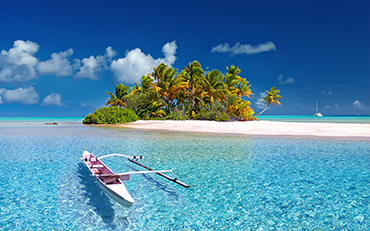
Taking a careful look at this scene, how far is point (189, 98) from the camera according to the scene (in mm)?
44438

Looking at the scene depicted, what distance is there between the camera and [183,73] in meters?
41.7

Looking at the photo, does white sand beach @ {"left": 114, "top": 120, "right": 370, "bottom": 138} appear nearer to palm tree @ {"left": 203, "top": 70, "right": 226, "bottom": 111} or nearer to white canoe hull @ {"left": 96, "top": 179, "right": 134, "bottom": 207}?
palm tree @ {"left": 203, "top": 70, "right": 226, "bottom": 111}

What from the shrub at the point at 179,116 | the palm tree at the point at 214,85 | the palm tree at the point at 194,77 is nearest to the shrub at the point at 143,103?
the shrub at the point at 179,116

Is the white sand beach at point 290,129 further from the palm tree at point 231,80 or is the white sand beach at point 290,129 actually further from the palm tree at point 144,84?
the palm tree at point 144,84

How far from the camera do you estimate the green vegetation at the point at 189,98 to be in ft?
131

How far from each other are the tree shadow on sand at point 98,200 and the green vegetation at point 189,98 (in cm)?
3199

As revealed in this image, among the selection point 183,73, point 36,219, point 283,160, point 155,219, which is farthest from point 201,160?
point 183,73

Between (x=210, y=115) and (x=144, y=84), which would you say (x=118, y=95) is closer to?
(x=144, y=84)

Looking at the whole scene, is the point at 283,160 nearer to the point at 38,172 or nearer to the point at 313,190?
the point at 313,190

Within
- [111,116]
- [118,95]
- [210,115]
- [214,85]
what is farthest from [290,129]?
[118,95]

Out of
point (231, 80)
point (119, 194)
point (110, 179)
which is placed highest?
point (231, 80)

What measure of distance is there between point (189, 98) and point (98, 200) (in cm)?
3855

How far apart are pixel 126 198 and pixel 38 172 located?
5.76 m

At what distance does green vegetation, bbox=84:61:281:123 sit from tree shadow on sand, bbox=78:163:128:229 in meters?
32.0
